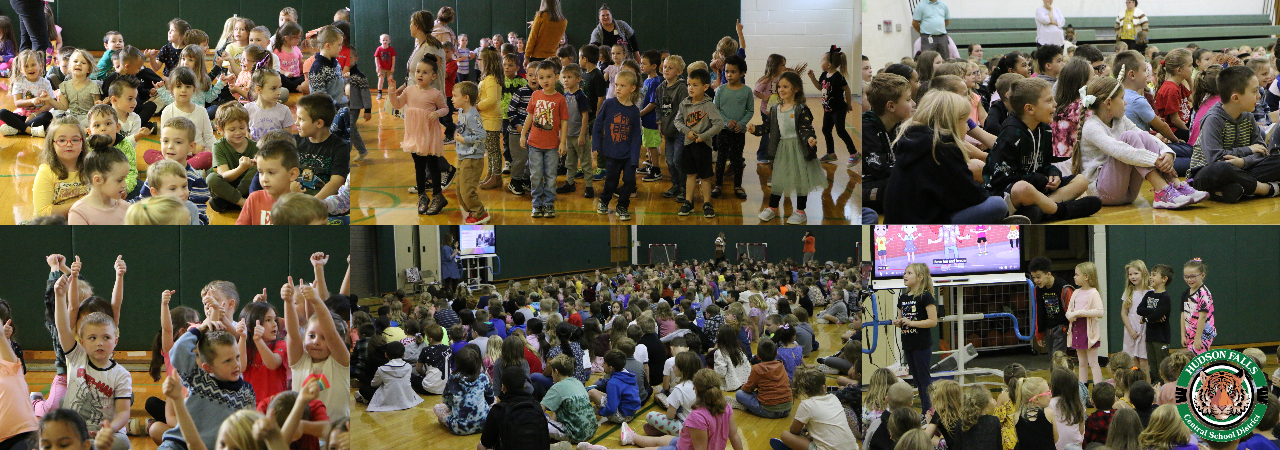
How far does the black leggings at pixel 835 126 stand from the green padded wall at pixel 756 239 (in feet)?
1.35

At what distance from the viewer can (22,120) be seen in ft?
14.6

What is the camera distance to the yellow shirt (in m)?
3.62

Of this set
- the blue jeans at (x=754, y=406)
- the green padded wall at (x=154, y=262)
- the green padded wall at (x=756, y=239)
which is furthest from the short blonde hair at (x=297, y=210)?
the blue jeans at (x=754, y=406)

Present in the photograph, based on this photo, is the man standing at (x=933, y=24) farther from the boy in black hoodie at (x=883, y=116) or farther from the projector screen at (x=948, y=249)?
the projector screen at (x=948, y=249)

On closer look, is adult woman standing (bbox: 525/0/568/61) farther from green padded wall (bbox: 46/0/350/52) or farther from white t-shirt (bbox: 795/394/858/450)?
white t-shirt (bbox: 795/394/858/450)

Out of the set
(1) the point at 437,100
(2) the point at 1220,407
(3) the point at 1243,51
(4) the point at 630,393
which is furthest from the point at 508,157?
(3) the point at 1243,51

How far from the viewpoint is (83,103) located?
4242 mm

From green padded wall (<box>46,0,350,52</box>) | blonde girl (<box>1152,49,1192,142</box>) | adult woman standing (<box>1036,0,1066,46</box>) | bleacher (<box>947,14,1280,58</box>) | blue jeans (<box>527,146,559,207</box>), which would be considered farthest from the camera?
adult woman standing (<box>1036,0,1066,46</box>)

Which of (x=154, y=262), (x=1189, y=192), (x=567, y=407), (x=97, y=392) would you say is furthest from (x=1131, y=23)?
(x=97, y=392)

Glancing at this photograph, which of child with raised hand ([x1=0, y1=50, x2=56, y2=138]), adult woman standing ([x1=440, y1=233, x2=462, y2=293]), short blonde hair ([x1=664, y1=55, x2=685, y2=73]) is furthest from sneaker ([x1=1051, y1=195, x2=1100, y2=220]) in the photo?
child with raised hand ([x1=0, y1=50, x2=56, y2=138])

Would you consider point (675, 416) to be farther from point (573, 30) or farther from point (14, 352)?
point (14, 352)

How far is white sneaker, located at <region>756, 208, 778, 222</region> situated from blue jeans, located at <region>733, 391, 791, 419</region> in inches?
34.9

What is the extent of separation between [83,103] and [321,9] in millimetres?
1352

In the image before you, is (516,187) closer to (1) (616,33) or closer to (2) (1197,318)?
(1) (616,33)
